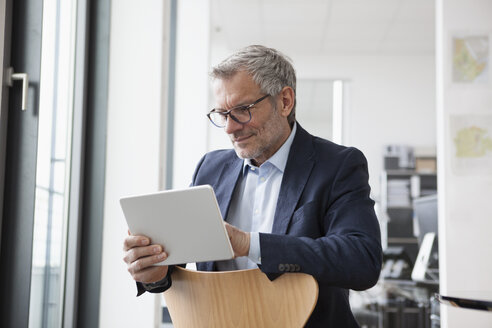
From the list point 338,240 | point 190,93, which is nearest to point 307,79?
point 190,93

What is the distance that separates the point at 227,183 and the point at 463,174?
2.36m

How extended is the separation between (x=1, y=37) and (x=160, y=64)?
1.12 m

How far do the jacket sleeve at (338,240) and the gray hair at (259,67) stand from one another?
0.30 metres

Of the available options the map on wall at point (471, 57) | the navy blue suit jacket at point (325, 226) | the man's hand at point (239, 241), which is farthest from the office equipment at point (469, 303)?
the map on wall at point (471, 57)

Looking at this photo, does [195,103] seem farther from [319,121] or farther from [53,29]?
[319,121]

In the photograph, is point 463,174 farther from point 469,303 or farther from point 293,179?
point 293,179

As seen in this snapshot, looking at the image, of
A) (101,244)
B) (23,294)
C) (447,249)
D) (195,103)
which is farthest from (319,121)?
(23,294)

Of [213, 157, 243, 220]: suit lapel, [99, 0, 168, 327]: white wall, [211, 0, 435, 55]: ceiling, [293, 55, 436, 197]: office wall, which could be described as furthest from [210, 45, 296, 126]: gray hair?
[293, 55, 436, 197]: office wall

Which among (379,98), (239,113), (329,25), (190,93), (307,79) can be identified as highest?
(329,25)

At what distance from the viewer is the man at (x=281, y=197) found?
136 centimetres

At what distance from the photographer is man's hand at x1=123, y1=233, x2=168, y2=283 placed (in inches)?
51.9

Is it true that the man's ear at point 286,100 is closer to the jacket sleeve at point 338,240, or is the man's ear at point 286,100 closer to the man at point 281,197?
the man at point 281,197

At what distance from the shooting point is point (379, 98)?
7.49 m

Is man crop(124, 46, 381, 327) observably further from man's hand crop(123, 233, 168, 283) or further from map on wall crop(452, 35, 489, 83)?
map on wall crop(452, 35, 489, 83)
